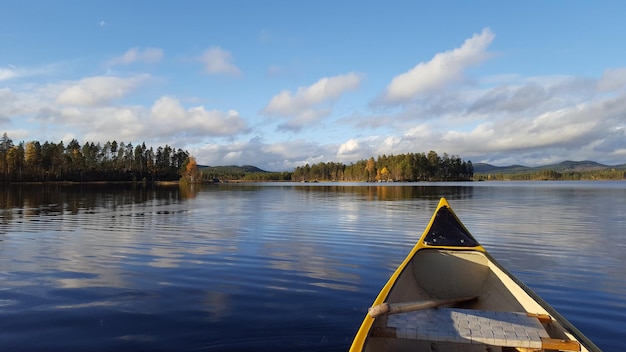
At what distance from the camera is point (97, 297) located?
10.6 meters

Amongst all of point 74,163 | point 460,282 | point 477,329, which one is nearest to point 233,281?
point 460,282

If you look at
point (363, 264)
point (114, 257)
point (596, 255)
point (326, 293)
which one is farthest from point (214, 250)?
point (596, 255)

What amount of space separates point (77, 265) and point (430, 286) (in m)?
13.0

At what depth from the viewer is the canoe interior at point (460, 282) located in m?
8.25

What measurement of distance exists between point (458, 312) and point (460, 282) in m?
3.43

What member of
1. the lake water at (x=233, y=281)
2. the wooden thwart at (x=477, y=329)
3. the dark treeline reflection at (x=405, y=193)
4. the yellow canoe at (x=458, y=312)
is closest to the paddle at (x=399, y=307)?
the yellow canoe at (x=458, y=312)

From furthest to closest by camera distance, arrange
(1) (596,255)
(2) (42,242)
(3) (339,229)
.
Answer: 1. (3) (339,229)
2. (2) (42,242)
3. (1) (596,255)

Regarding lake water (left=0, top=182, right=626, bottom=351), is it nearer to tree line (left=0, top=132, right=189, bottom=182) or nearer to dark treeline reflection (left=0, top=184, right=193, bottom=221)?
dark treeline reflection (left=0, top=184, right=193, bottom=221)

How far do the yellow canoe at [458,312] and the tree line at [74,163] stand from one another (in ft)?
564

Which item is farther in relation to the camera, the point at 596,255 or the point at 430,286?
the point at 596,255

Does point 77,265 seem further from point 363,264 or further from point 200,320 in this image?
point 363,264

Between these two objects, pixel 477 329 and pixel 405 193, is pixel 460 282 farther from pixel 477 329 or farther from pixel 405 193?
pixel 405 193

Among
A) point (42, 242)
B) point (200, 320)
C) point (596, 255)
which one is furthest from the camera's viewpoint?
point (42, 242)

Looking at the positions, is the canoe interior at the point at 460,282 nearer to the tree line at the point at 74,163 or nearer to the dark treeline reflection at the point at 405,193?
the dark treeline reflection at the point at 405,193
